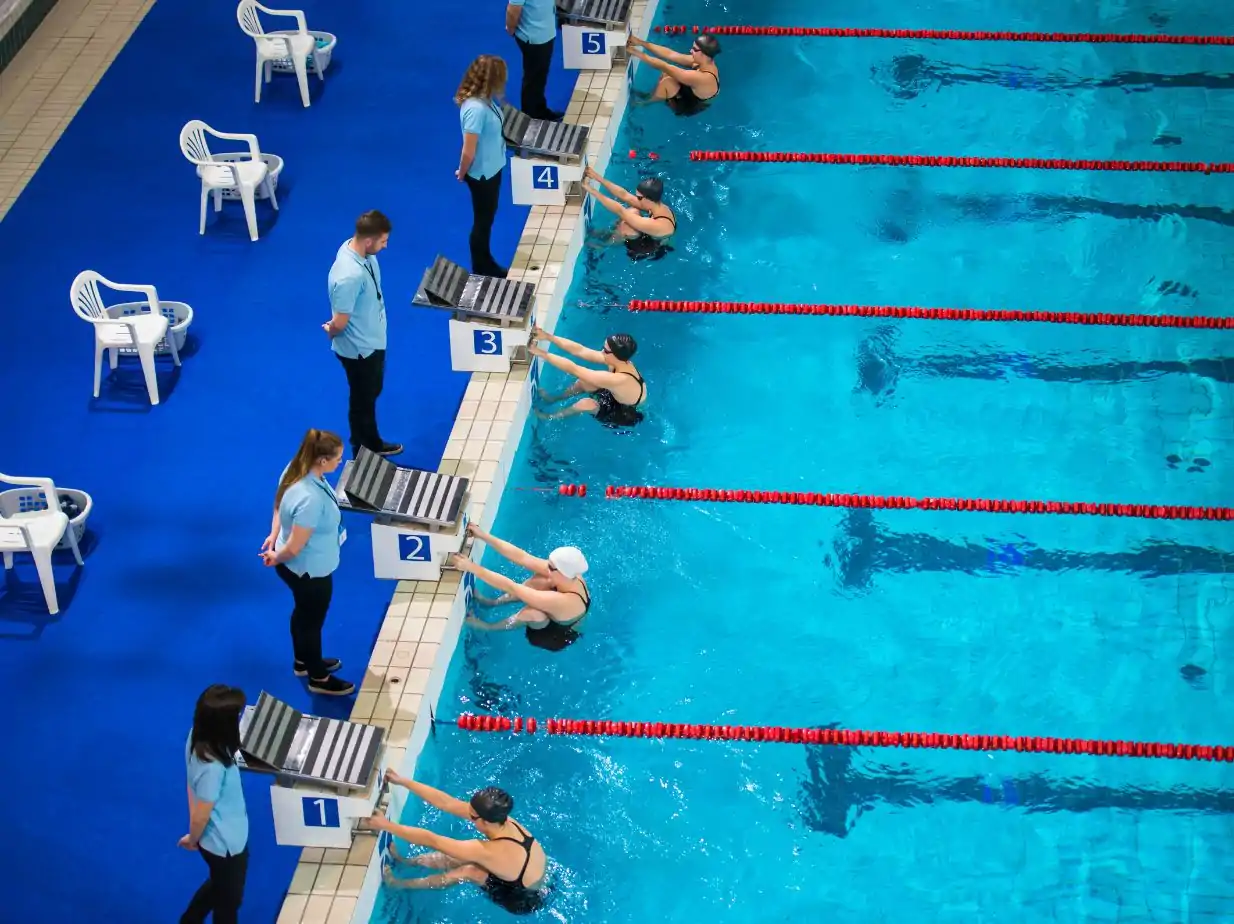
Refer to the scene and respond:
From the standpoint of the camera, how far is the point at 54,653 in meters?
7.27

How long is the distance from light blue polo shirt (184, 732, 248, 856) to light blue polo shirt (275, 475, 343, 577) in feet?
3.84

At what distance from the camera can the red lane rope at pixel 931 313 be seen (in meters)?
9.50

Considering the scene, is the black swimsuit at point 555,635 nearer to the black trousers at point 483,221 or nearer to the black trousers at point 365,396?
the black trousers at point 365,396

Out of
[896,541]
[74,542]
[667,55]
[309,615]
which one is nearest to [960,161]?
[667,55]

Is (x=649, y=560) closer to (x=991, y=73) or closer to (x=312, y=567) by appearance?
(x=312, y=567)

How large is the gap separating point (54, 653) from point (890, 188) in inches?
248

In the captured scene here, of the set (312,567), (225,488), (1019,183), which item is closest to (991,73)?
(1019,183)

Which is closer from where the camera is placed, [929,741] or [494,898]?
[494,898]

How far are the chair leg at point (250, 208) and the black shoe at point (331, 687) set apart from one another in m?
3.86

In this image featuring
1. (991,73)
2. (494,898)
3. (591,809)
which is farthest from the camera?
(991,73)

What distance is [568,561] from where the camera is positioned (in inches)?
285

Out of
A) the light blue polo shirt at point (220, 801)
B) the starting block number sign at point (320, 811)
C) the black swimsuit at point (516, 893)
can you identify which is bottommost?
the light blue polo shirt at point (220, 801)

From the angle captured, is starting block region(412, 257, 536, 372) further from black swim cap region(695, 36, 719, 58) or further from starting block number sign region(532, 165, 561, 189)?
black swim cap region(695, 36, 719, 58)

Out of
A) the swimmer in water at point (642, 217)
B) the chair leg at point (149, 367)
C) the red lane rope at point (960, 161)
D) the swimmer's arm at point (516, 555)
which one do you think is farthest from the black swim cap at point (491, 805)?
the red lane rope at point (960, 161)
